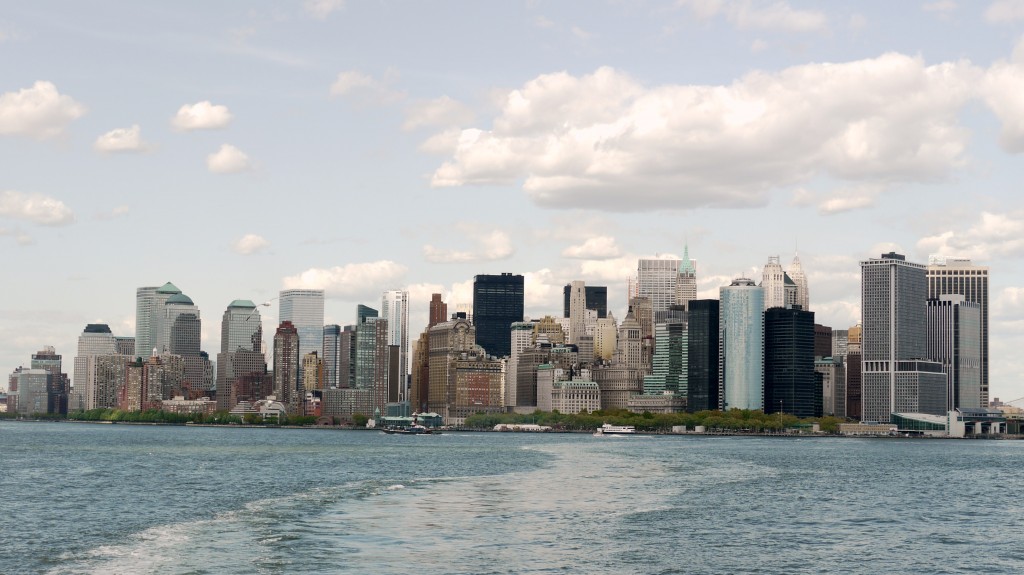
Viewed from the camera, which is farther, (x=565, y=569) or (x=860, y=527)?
(x=860, y=527)

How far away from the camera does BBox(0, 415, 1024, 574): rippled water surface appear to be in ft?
228

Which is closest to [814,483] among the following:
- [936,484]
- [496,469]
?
[936,484]

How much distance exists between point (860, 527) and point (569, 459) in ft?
295

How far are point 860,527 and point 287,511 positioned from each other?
124 feet

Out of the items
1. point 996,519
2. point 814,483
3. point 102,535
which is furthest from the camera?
point 814,483

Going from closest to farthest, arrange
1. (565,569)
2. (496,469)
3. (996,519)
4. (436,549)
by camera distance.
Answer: (565,569) < (436,549) < (996,519) < (496,469)

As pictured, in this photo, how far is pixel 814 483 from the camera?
134 m

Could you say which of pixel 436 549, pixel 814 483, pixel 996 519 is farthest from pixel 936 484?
pixel 436 549

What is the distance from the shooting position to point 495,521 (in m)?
86.4

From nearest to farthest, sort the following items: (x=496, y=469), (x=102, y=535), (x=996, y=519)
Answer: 1. (x=102, y=535)
2. (x=996, y=519)
3. (x=496, y=469)

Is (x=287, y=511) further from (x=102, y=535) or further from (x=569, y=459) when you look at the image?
(x=569, y=459)

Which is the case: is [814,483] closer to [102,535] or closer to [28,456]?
[102,535]

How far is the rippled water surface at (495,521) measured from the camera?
69.6 metres

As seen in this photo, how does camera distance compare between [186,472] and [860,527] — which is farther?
[186,472]
